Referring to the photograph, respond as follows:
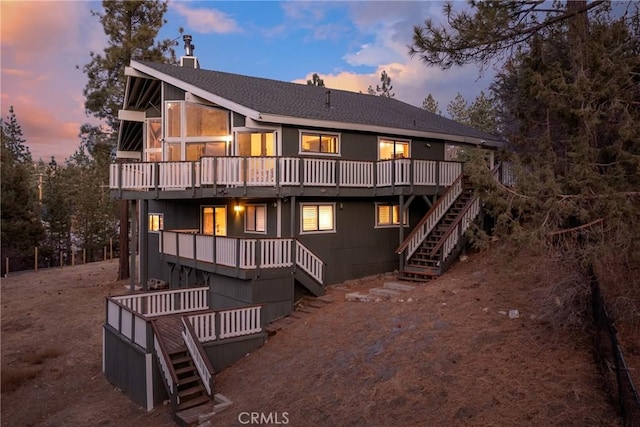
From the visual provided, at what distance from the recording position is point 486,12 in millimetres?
9609

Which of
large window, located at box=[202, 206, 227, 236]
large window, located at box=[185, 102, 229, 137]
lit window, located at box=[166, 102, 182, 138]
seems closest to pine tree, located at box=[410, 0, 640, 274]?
large window, located at box=[185, 102, 229, 137]

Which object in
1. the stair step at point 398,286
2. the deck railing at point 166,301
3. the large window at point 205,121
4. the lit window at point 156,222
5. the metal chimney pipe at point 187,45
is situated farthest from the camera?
the metal chimney pipe at point 187,45

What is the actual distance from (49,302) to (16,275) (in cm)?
1231

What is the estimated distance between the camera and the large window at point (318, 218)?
17.4 m

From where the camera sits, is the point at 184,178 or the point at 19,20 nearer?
the point at 184,178

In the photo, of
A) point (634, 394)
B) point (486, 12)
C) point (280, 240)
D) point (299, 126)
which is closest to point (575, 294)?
point (634, 394)

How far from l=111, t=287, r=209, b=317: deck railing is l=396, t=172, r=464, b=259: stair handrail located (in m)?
7.11

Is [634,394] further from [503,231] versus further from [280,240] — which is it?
[280,240]

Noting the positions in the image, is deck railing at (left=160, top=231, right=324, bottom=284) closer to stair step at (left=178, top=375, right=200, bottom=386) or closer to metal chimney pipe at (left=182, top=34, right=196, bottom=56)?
stair step at (left=178, top=375, right=200, bottom=386)

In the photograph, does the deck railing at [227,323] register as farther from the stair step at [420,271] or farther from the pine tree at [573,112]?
the pine tree at [573,112]

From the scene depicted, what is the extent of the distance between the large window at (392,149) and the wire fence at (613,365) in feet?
38.9

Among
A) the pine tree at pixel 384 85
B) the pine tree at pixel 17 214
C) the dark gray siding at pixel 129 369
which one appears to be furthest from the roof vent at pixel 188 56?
the pine tree at pixel 384 85

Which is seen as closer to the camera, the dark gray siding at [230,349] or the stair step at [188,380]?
the stair step at [188,380]
